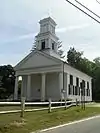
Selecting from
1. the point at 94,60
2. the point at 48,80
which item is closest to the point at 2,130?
A: the point at 48,80

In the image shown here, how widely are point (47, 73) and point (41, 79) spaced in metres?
2.54

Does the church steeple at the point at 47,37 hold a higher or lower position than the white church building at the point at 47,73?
higher

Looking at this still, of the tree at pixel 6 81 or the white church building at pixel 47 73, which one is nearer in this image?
the white church building at pixel 47 73

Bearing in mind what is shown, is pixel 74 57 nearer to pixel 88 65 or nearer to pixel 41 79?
pixel 88 65

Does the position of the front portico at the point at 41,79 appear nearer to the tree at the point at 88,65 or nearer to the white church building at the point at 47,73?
the white church building at the point at 47,73

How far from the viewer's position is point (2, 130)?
1046cm

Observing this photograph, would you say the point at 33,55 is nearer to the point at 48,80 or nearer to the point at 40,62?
the point at 40,62

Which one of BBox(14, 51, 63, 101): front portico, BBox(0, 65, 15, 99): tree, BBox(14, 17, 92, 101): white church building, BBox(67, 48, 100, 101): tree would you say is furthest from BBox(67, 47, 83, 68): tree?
BBox(14, 51, 63, 101): front portico

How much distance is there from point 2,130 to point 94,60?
258ft

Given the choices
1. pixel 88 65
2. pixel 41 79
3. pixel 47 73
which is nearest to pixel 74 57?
pixel 88 65

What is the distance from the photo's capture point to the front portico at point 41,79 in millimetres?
41750

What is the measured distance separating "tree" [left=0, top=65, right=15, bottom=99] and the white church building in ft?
50.2

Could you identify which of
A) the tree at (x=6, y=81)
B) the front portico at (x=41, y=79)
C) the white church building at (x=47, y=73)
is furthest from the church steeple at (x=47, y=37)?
the tree at (x=6, y=81)

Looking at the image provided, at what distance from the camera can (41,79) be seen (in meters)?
45.2
